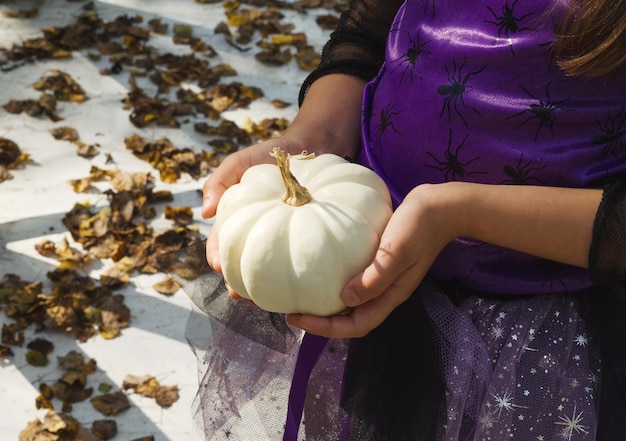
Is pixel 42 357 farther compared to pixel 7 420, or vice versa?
pixel 42 357

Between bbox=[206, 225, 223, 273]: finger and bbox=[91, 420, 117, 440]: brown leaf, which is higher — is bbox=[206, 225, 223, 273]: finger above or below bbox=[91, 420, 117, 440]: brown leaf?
above

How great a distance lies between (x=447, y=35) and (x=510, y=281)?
15.7 inches

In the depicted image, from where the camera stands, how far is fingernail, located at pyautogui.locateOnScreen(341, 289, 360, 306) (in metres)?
1.06

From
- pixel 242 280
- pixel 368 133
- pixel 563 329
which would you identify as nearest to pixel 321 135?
pixel 368 133

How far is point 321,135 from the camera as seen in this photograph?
55.8 inches

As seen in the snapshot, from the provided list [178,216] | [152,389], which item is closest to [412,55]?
[152,389]

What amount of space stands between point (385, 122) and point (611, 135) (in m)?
0.37

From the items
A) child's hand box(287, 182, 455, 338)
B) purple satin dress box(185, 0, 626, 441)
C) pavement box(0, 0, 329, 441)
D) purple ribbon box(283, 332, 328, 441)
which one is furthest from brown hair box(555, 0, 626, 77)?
pavement box(0, 0, 329, 441)

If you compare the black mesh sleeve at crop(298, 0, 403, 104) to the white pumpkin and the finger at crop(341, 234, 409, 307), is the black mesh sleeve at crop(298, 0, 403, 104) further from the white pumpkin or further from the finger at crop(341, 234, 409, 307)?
the finger at crop(341, 234, 409, 307)

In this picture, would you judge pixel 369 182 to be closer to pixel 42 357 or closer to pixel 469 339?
pixel 469 339

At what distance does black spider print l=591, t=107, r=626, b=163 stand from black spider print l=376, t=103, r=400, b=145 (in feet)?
1.05

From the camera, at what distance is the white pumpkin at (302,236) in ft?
3.51

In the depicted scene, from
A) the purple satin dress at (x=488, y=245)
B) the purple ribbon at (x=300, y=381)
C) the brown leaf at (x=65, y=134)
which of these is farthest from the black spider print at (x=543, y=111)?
the brown leaf at (x=65, y=134)

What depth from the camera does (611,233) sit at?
1090 millimetres
